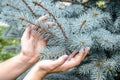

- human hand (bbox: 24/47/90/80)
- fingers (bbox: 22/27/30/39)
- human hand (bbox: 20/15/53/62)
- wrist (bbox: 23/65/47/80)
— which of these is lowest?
wrist (bbox: 23/65/47/80)

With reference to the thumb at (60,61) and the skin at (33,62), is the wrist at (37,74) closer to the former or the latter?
the skin at (33,62)

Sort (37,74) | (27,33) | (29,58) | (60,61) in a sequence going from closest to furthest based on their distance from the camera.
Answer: (60,61) < (37,74) < (27,33) < (29,58)

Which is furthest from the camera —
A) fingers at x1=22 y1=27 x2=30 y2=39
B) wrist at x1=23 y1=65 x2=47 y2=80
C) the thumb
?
fingers at x1=22 y1=27 x2=30 y2=39

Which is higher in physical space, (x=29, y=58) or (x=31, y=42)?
(x=31, y=42)

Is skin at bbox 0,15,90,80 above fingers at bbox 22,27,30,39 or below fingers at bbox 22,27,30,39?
below

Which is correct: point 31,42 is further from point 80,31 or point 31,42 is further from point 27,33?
point 80,31

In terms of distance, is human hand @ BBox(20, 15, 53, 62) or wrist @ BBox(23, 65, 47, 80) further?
human hand @ BBox(20, 15, 53, 62)

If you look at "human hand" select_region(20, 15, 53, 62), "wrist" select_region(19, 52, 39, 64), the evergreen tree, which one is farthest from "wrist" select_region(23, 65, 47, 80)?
"wrist" select_region(19, 52, 39, 64)

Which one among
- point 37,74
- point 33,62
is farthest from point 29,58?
point 37,74

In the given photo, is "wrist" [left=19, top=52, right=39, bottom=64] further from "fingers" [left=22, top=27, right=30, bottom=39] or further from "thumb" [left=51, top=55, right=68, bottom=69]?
"thumb" [left=51, top=55, right=68, bottom=69]
